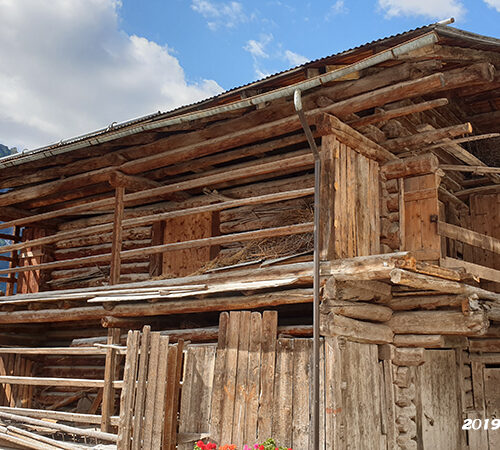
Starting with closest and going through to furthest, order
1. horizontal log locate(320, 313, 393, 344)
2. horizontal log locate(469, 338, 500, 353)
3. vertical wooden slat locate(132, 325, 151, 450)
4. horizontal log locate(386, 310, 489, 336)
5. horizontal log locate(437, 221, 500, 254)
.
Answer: horizontal log locate(320, 313, 393, 344) < vertical wooden slat locate(132, 325, 151, 450) < horizontal log locate(386, 310, 489, 336) < horizontal log locate(437, 221, 500, 254) < horizontal log locate(469, 338, 500, 353)

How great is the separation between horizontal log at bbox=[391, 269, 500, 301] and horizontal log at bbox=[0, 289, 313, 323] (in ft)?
3.75

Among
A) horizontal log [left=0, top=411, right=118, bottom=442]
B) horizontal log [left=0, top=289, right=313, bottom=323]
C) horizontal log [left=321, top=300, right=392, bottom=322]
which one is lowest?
horizontal log [left=0, top=411, right=118, bottom=442]

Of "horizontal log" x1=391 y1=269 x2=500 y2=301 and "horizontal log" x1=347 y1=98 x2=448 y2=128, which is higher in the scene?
"horizontal log" x1=347 y1=98 x2=448 y2=128

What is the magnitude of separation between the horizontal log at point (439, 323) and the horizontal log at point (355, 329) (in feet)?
0.64

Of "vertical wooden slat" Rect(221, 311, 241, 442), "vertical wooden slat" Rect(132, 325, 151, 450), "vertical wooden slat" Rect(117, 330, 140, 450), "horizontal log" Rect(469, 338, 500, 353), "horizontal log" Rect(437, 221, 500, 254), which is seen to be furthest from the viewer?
"horizontal log" Rect(469, 338, 500, 353)

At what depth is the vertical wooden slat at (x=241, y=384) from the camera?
23.6 ft

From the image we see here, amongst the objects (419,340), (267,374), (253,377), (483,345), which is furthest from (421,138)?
(253,377)

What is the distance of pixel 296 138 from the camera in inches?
346

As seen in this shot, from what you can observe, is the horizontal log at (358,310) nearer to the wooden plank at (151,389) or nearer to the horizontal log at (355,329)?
the horizontal log at (355,329)

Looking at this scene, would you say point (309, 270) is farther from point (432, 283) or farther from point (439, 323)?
point (439, 323)

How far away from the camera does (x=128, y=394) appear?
25.0 ft

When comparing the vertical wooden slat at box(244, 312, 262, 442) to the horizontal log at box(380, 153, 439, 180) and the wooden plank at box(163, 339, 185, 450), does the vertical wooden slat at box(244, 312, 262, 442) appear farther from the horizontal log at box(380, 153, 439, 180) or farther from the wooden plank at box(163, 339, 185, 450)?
the horizontal log at box(380, 153, 439, 180)

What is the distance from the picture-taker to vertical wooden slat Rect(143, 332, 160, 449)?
7.34 metres

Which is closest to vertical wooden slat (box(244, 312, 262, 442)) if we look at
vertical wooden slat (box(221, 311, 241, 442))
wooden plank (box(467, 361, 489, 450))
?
vertical wooden slat (box(221, 311, 241, 442))
